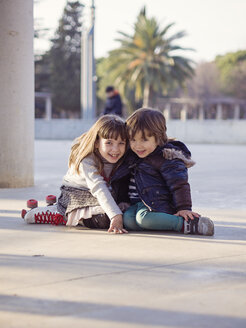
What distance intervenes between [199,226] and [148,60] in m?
34.2

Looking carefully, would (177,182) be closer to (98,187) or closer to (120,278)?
(98,187)

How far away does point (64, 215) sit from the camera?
422cm

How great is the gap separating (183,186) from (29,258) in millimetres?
1280

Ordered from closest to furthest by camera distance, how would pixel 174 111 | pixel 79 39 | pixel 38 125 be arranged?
pixel 38 125 < pixel 79 39 < pixel 174 111

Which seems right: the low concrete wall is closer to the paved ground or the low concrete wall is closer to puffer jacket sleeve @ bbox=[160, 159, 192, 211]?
the paved ground

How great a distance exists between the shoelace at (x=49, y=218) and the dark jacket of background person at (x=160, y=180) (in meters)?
0.57

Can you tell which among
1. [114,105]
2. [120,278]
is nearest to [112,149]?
[120,278]

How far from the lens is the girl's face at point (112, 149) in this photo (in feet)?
12.8

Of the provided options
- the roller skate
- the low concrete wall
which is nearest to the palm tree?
the low concrete wall

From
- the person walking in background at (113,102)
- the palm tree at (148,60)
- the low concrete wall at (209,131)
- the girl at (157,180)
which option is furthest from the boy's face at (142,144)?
the palm tree at (148,60)

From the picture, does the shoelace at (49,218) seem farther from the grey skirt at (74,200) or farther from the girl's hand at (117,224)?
the girl's hand at (117,224)

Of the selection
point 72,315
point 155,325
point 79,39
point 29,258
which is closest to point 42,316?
point 72,315

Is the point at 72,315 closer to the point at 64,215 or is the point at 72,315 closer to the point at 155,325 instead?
the point at 155,325

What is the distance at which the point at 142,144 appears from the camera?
3.87 m
